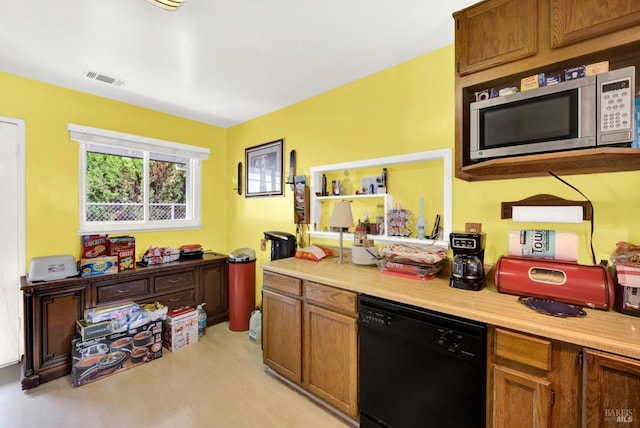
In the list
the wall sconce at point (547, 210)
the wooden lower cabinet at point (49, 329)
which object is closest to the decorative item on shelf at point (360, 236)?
the wall sconce at point (547, 210)

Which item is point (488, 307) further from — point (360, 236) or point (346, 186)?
point (346, 186)

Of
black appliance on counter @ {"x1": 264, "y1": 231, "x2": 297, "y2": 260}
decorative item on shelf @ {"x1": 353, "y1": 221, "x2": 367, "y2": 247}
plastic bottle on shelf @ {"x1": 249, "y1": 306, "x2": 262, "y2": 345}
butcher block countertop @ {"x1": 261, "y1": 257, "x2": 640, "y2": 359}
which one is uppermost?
decorative item on shelf @ {"x1": 353, "y1": 221, "x2": 367, "y2": 247}

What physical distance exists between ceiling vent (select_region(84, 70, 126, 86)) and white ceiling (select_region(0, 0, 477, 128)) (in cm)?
6

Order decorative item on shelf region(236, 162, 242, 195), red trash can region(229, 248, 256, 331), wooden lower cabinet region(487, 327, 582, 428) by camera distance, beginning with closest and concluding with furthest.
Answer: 1. wooden lower cabinet region(487, 327, 582, 428)
2. red trash can region(229, 248, 256, 331)
3. decorative item on shelf region(236, 162, 242, 195)

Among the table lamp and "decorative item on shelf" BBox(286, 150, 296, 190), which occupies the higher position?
"decorative item on shelf" BBox(286, 150, 296, 190)

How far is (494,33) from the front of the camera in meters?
1.44

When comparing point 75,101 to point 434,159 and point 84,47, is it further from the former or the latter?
point 434,159

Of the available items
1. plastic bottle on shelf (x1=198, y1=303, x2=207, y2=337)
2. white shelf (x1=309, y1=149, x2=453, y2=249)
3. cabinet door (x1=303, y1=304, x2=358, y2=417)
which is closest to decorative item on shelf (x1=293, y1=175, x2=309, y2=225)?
white shelf (x1=309, y1=149, x2=453, y2=249)

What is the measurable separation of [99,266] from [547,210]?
3.56m

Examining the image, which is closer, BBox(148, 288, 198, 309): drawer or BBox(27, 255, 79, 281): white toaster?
BBox(27, 255, 79, 281): white toaster

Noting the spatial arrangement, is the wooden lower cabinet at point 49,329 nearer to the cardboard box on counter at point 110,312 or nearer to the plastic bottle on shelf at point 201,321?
the cardboard box on counter at point 110,312

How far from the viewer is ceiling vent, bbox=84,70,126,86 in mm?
2303

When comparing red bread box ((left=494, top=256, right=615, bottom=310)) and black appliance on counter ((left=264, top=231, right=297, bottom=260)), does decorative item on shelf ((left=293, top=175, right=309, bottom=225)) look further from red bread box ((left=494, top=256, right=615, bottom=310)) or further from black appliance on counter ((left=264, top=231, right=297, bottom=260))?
red bread box ((left=494, top=256, right=615, bottom=310))

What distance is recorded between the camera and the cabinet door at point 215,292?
3229mm
